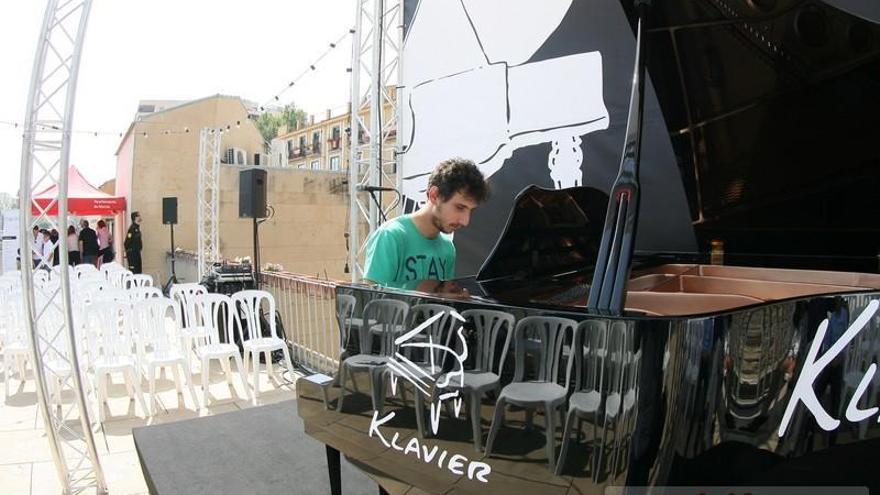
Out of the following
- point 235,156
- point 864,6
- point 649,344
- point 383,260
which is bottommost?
point 649,344

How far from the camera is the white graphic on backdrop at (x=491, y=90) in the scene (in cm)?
439

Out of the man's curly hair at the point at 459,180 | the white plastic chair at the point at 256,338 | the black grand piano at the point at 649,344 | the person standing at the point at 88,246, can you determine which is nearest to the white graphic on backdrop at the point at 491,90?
the black grand piano at the point at 649,344

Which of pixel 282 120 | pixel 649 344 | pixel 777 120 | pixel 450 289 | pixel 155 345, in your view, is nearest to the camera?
pixel 649 344

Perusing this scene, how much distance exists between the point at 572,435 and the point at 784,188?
93.8 inches

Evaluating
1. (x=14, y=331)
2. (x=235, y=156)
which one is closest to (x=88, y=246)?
(x=14, y=331)

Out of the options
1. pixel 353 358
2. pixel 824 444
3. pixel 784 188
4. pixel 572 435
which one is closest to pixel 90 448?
pixel 353 358

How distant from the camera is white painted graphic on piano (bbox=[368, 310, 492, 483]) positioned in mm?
1229

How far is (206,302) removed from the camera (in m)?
4.20

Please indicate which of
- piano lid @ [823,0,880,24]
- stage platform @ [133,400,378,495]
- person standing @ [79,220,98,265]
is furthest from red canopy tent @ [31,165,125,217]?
piano lid @ [823,0,880,24]

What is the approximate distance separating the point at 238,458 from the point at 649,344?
2011 mm

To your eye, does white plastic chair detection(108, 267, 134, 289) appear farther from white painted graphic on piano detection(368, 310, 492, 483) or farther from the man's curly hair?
white painted graphic on piano detection(368, 310, 492, 483)

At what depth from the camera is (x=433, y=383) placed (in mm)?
1277

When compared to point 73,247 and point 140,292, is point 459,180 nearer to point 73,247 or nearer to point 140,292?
point 140,292

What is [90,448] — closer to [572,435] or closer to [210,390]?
[210,390]
